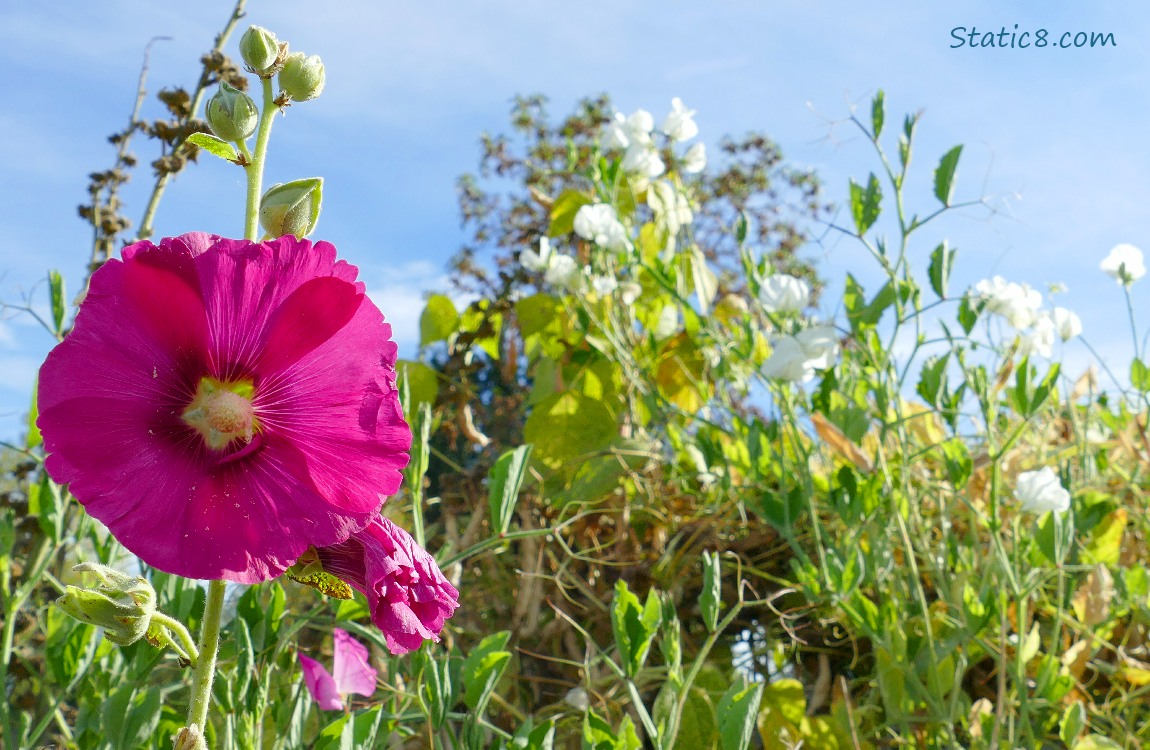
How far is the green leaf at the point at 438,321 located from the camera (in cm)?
188

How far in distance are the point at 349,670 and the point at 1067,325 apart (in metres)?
1.25

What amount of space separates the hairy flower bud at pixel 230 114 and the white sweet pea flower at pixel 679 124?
1445 millimetres

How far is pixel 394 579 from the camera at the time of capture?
19.8 inches

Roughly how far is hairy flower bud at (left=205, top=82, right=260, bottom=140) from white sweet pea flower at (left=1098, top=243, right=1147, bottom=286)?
56.4 inches

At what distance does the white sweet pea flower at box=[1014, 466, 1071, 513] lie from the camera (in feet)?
3.66

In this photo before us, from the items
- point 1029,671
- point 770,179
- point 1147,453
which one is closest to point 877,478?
point 1029,671

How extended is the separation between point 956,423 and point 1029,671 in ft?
1.13

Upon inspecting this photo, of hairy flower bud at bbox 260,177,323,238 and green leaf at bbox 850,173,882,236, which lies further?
green leaf at bbox 850,173,882,236

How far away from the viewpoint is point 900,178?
1286 mm

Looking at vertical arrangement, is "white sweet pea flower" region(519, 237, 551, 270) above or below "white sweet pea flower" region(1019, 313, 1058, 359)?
above

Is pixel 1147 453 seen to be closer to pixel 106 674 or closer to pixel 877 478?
pixel 877 478

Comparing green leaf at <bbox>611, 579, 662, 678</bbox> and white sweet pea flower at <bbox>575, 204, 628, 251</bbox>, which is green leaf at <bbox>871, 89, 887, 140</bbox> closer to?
white sweet pea flower at <bbox>575, 204, 628, 251</bbox>

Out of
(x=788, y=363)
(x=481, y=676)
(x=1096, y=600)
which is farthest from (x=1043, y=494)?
(x=481, y=676)

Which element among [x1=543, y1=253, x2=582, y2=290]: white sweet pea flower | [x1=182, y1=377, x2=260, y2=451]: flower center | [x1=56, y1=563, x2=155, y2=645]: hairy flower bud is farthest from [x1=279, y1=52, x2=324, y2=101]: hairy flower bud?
[x1=543, y1=253, x2=582, y2=290]: white sweet pea flower
